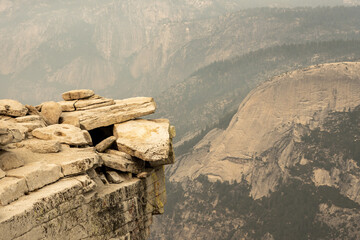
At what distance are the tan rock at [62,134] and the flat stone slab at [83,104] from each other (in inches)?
153

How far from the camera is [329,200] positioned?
8388 centimetres

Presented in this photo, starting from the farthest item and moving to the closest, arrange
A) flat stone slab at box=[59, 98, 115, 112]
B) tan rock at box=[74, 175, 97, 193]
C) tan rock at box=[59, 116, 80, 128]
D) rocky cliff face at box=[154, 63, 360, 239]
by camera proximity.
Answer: rocky cliff face at box=[154, 63, 360, 239] < flat stone slab at box=[59, 98, 115, 112] < tan rock at box=[59, 116, 80, 128] < tan rock at box=[74, 175, 97, 193]

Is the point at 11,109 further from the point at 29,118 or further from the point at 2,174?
the point at 2,174

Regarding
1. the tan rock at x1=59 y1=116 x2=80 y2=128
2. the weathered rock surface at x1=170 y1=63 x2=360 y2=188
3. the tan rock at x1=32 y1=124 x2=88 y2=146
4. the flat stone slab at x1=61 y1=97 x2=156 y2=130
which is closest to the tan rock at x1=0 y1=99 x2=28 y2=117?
the tan rock at x1=32 y1=124 x2=88 y2=146

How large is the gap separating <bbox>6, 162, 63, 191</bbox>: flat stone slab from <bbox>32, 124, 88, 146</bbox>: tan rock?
10.9 ft

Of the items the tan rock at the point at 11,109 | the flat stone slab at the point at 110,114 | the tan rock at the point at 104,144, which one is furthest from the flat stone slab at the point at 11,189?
the flat stone slab at the point at 110,114

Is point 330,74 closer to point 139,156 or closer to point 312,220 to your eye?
point 312,220

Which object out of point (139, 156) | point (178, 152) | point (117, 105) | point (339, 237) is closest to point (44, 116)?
point (117, 105)

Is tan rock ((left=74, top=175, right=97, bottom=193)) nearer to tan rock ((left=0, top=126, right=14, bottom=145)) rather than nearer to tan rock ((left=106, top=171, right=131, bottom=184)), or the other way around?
tan rock ((left=106, top=171, right=131, bottom=184))

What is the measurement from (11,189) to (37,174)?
140 cm

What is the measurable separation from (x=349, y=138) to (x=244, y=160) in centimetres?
2649

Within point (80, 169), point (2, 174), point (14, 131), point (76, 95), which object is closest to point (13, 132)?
point (14, 131)

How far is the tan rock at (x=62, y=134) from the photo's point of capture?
19.7m

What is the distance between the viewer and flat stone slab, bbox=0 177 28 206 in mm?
13766
